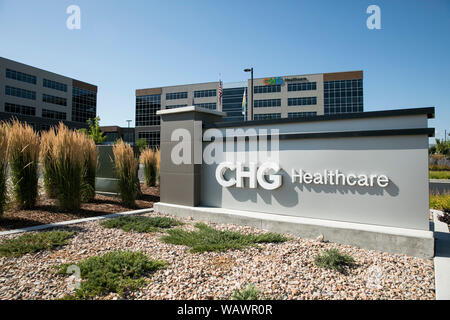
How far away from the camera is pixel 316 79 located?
168 ft

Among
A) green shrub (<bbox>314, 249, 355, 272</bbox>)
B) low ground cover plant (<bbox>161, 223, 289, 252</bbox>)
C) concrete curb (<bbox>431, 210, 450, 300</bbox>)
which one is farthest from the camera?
low ground cover plant (<bbox>161, 223, 289, 252</bbox>)

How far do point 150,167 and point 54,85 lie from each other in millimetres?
51439

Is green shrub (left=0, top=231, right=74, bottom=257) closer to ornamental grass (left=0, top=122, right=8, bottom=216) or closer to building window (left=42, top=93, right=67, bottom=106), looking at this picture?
ornamental grass (left=0, top=122, right=8, bottom=216)

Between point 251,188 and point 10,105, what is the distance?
173ft

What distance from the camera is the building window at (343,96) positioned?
48.4 meters

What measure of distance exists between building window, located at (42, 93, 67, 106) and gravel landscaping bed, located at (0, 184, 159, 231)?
2023 inches

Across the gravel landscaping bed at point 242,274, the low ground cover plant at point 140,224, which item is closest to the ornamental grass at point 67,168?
the low ground cover plant at point 140,224

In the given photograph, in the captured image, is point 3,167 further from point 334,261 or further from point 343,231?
point 343,231

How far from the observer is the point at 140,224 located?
19.8 ft

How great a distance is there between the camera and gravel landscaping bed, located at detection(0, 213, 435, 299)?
A: 124 inches

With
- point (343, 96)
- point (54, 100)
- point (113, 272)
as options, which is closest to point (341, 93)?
point (343, 96)

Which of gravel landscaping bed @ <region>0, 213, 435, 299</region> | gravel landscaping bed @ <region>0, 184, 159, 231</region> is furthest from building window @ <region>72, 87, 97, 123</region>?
gravel landscaping bed @ <region>0, 213, 435, 299</region>

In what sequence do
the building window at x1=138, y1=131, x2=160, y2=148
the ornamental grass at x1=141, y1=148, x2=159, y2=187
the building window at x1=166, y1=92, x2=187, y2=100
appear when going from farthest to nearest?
the building window at x1=138, y1=131, x2=160, y2=148
the building window at x1=166, y1=92, x2=187, y2=100
the ornamental grass at x1=141, y1=148, x2=159, y2=187

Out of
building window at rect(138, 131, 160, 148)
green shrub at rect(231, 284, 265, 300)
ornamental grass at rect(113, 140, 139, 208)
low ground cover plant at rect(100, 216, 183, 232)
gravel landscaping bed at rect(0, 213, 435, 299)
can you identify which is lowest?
gravel landscaping bed at rect(0, 213, 435, 299)
